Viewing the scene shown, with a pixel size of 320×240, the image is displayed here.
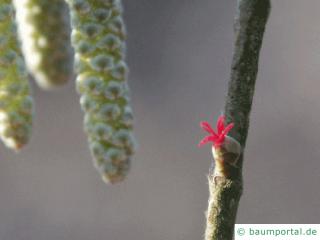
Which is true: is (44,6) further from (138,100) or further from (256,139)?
(138,100)

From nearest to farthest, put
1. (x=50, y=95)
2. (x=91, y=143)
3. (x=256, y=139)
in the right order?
(x=91, y=143) → (x=256, y=139) → (x=50, y=95)

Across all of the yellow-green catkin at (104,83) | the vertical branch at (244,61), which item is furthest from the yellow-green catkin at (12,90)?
the vertical branch at (244,61)

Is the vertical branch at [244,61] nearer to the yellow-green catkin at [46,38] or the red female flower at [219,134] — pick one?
the red female flower at [219,134]

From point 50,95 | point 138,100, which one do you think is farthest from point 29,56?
point 50,95

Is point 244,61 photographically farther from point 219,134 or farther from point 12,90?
point 12,90

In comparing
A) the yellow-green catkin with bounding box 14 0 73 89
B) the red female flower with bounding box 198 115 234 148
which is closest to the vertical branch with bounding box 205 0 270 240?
the red female flower with bounding box 198 115 234 148

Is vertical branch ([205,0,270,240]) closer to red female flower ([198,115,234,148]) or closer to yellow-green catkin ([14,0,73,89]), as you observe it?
red female flower ([198,115,234,148])

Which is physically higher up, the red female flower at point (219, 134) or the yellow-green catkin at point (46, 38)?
the yellow-green catkin at point (46, 38)
